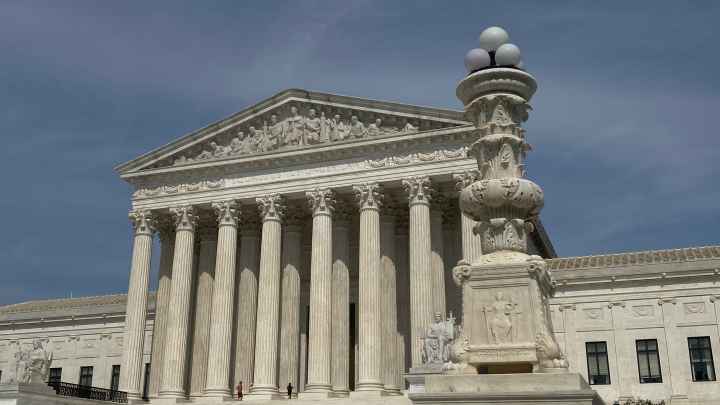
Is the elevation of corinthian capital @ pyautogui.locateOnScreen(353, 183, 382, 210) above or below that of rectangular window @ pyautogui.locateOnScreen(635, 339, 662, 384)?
above

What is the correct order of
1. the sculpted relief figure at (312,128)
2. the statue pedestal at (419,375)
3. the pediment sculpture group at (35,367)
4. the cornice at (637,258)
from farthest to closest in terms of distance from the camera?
the cornice at (637,258), the sculpted relief figure at (312,128), the pediment sculpture group at (35,367), the statue pedestal at (419,375)

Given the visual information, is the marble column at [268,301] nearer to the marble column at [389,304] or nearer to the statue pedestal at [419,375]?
the marble column at [389,304]

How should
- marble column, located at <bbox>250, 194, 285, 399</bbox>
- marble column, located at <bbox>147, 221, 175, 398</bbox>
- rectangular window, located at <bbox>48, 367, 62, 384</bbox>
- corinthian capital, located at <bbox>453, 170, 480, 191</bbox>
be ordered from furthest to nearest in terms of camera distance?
rectangular window, located at <bbox>48, 367, 62, 384</bbox>
marble column, located at <bbox>147, 221, 175, 398</bbox>
marble column, located at <bbox>250, 194, 285, 399</bbox>
corinthian capital, located at <bbox>453, 170, 480, 191</bbox>

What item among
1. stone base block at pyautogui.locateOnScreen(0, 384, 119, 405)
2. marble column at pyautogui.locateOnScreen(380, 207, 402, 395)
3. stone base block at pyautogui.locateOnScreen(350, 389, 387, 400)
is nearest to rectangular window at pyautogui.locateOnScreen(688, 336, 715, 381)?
marble column at pyautogui.locateOnScreen(380, 207, 402, 395)

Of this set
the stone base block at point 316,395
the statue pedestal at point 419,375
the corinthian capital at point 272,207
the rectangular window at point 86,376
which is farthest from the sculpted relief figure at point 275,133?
the rectangular window at point 86,376

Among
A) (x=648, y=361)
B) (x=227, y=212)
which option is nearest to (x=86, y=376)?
(x=227, y=212)

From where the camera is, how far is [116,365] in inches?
2151

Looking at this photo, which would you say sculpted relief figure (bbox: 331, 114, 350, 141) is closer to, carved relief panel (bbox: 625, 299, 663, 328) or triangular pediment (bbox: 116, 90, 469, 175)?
triangular pediment (bbox: 116, 90, 469, 175)

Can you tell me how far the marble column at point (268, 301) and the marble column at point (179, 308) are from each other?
4.48 meters

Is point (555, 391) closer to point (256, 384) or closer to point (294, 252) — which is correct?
point (256, 384)

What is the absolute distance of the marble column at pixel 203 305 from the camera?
1737 inches

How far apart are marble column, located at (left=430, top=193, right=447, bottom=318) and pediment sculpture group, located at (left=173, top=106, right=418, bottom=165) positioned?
476cm

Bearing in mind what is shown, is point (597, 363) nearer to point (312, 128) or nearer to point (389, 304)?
point (389, 304)

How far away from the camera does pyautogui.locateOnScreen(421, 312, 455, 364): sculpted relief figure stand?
102 feet
